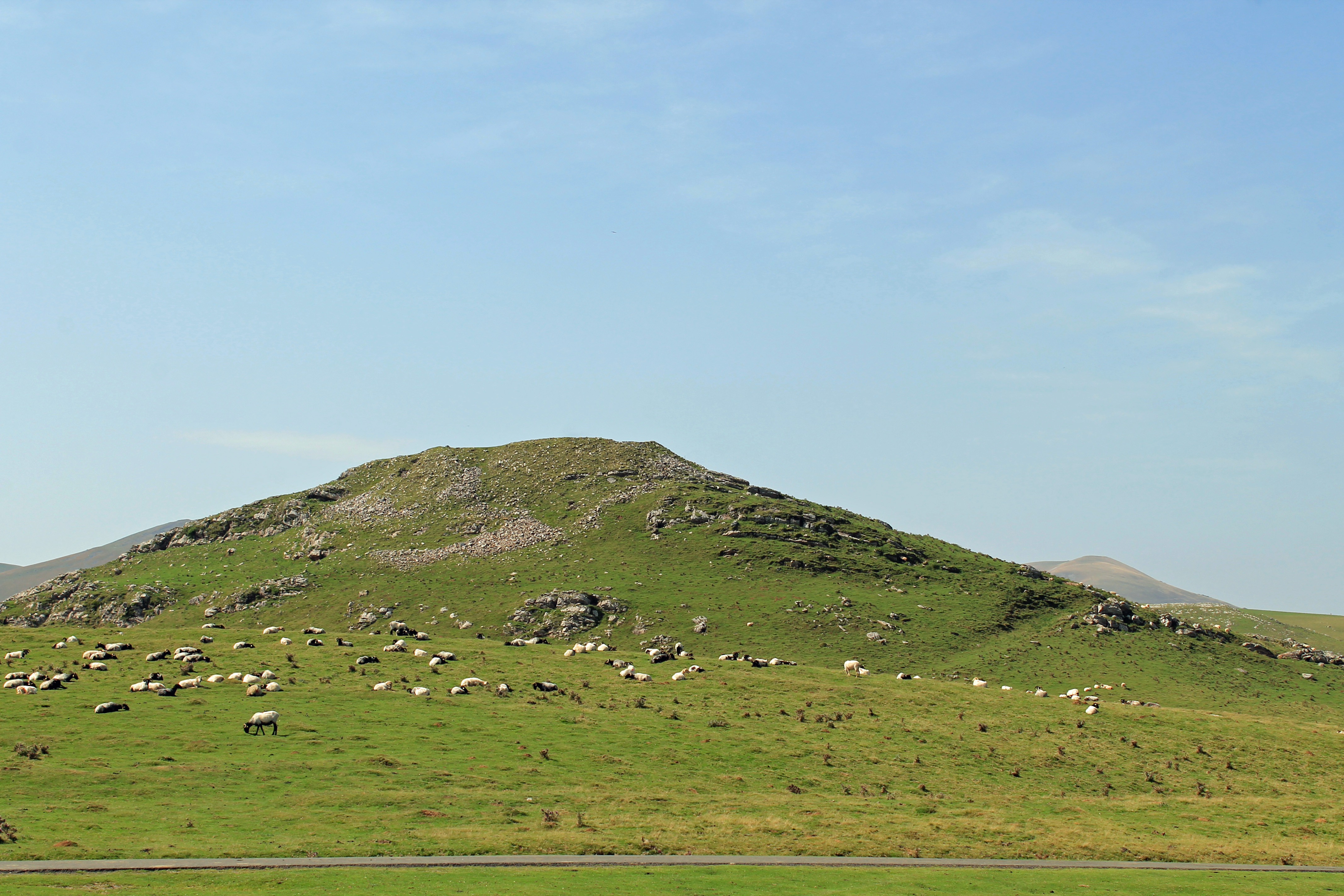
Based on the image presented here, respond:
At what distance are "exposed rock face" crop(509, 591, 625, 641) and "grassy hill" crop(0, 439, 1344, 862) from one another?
48cm

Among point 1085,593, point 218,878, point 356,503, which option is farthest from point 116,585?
point 1085,593

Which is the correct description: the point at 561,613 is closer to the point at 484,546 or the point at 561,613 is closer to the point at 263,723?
the point at 484,546

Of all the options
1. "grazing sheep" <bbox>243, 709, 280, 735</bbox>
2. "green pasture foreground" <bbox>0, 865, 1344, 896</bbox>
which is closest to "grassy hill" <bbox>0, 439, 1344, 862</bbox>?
"grazing sheep" <bbox>243, 709, 280, 735</bbox>

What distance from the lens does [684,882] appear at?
33625 millimetres

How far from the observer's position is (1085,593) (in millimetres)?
141000

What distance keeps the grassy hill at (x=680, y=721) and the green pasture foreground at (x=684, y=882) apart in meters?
3.24

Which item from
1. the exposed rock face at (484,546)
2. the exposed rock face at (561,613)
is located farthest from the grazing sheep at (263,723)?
the exposed rock face at (484,546)

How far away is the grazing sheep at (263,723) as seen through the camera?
5209cm

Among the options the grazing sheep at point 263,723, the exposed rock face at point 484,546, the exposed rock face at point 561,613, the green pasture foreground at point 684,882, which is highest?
the exposed rock face at point 484,546

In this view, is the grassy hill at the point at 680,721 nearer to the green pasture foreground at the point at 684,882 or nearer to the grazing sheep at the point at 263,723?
the grazing sheep at the point at 263,723

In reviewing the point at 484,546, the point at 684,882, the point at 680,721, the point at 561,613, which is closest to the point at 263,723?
the point at 680,721

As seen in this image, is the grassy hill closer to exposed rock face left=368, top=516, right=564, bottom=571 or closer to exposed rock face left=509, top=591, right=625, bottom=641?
exposed rock face left=509, top=591, right=625, bottom=641

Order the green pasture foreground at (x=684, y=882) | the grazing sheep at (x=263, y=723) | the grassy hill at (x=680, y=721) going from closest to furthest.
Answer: the green pasture foreground at (x=684, y=882) → the grassy hill at (x=680, y=721) → the grazing sheep at (x=263, y=723)

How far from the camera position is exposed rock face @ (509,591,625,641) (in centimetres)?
12106
